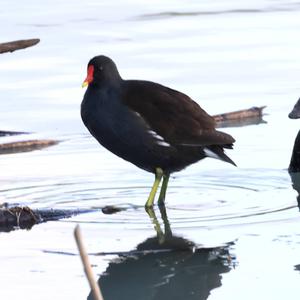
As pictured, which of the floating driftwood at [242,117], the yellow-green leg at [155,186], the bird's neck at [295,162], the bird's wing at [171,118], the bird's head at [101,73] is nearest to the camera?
the yellow-green leg at [155,186]

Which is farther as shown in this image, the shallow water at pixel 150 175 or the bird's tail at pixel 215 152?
the bird's tail at pixel 215 152

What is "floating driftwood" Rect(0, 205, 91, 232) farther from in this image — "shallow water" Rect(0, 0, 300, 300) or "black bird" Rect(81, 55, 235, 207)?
"black bird" Rect(81, 55, 235, 207)

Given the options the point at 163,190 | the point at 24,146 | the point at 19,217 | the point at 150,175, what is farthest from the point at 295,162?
the point at 19,217

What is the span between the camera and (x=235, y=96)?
34.0 ft

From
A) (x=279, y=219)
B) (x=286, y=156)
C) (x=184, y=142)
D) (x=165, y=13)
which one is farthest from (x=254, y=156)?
(x=165, y=13)

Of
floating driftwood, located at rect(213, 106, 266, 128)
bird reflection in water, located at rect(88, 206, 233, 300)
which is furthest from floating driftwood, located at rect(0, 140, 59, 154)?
bird reflection in water, located at rect(88, 206, 233, 300)

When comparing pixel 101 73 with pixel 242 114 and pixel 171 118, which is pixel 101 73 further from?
pixel 242 114

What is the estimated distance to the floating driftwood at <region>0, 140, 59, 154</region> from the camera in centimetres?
880

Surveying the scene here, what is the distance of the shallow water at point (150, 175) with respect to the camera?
→ 231 inches

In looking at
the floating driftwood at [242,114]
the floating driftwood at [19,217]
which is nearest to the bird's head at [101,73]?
the floating driftwood at [19,217]

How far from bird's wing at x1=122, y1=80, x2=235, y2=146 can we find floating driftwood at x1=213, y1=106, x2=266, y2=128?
6.15 ft

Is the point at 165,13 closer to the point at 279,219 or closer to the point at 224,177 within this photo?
the point at 224,177

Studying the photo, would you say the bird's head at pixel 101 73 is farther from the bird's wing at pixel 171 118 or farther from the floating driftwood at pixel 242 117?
the floating driftwood at pixel 242 117

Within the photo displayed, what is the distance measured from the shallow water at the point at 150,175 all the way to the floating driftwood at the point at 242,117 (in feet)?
0.32
